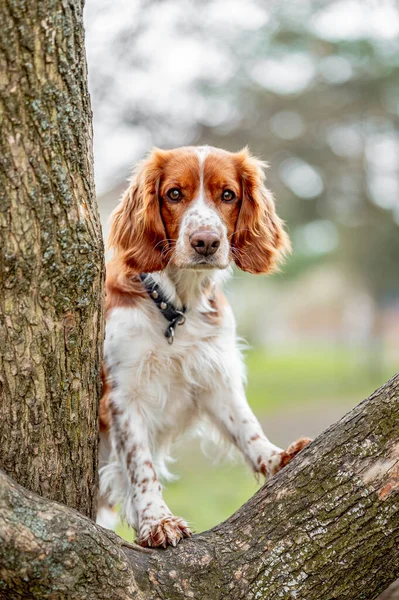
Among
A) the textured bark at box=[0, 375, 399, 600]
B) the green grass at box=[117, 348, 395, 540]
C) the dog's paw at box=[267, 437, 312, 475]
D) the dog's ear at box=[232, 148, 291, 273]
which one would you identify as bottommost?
the textured bark at box=[0, 375, 399, 600]

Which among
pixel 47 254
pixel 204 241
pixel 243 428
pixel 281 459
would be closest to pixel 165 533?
pixel 281 459

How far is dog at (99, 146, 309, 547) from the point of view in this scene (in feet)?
12.7

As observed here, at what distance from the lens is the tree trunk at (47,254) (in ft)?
7.99

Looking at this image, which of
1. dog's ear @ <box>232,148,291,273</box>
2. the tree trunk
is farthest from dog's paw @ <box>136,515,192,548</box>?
dog's ear @ <box>232,148,291,273</box>

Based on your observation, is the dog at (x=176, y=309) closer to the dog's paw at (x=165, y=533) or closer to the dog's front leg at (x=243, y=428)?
the dog's front leg at (x=243, y=428)

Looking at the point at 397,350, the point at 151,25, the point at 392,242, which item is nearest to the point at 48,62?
the point at 151,25

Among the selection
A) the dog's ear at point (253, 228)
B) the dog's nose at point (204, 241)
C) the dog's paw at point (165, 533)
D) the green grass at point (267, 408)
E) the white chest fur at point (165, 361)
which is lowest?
the dog's paw at point (165, 533)

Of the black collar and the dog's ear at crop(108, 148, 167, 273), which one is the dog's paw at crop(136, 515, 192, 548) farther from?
the dog's ear at crop(108, 148, 167, 273)

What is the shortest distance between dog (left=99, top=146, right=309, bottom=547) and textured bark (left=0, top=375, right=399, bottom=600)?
2.95ft

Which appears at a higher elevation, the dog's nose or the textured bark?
the dog's nose

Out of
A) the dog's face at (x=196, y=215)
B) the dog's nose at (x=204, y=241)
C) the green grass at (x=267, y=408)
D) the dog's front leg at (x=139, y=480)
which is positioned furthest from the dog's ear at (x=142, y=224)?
the green grass at (x=267, y=408)

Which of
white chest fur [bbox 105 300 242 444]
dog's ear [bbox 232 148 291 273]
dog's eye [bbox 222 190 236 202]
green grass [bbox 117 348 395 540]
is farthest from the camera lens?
green grass [bbox 117 348 395 540]

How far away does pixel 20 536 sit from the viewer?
2.38m

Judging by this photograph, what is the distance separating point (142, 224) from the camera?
403 cm
